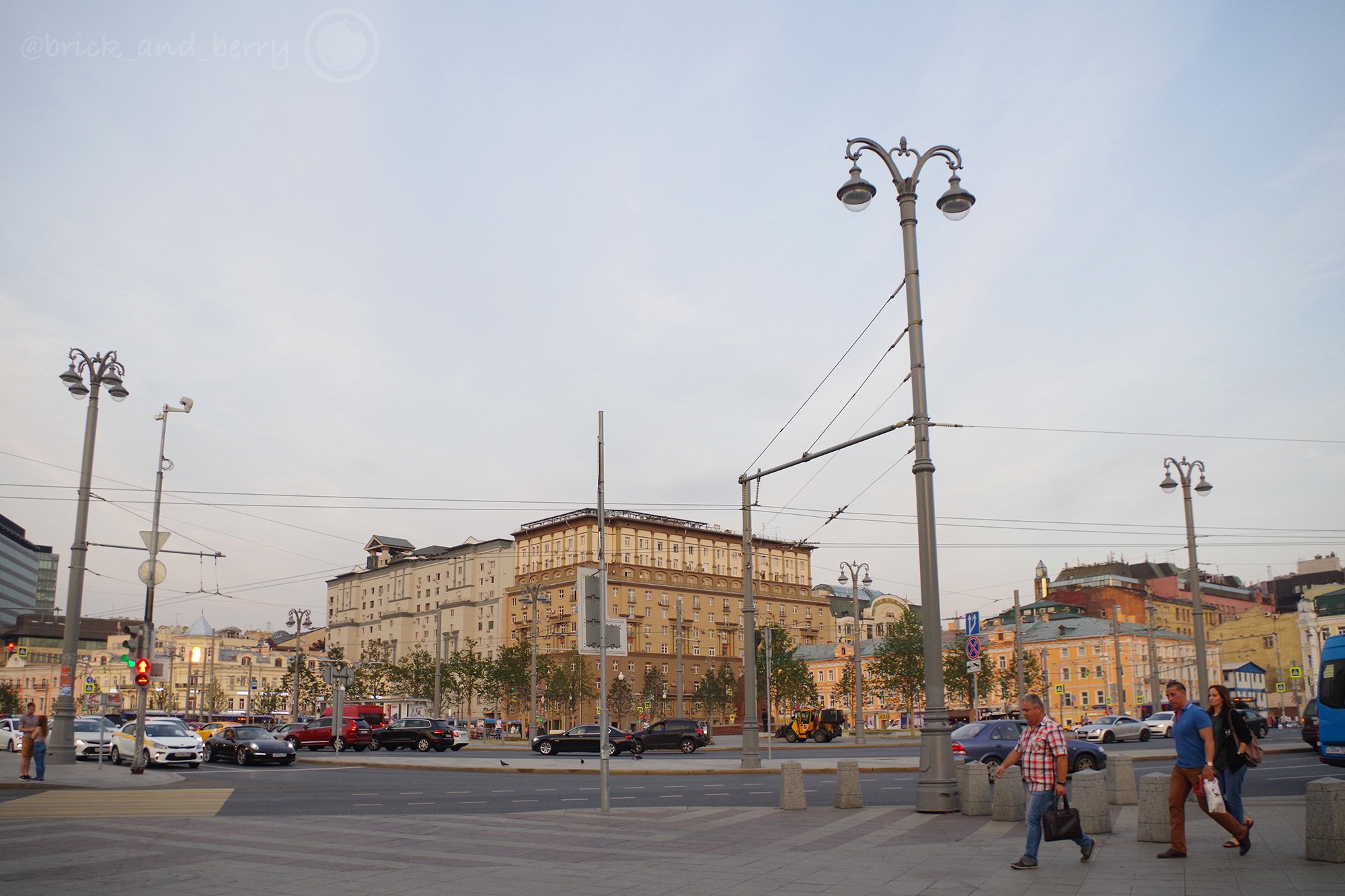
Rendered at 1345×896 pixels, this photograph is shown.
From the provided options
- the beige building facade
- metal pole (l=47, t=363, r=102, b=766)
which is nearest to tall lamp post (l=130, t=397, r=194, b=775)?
metal pole (l=47, t=363, r=102, b=766)

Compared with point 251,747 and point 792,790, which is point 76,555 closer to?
point 251,747

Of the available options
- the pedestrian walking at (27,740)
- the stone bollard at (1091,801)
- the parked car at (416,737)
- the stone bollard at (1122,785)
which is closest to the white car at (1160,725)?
the parked car at (416,737)

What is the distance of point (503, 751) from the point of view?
51.4 m

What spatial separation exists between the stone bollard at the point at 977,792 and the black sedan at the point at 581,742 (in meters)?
29.7

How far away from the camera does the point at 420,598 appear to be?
135125mm

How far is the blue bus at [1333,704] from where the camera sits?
23.0m

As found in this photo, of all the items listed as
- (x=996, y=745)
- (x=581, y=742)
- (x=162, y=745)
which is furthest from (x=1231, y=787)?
(x=581, y=742)

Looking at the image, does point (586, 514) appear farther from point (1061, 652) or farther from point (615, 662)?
point (1061, 652)

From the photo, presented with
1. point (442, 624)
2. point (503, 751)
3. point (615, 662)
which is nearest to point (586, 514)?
point (615, 662)

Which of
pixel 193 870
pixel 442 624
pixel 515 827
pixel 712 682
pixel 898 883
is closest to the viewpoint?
pixel 898 883

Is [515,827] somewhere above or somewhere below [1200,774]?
below

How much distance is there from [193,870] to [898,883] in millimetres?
7309

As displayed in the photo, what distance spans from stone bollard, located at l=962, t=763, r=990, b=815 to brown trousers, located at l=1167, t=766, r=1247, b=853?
15.0ft

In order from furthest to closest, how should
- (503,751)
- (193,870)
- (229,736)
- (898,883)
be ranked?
(503,751), (229,736), (193,870), (898,883)
